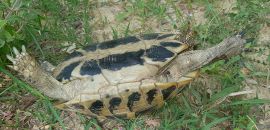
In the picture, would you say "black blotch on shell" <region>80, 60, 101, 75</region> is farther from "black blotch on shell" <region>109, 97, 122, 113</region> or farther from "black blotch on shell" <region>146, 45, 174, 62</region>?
"black blotch on shell" <region>146, 45, 174, 62</region>

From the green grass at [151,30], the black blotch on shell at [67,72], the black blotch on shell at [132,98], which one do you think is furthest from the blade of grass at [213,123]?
the black blotch on shell at [67,72]

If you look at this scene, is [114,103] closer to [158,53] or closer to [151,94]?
[151,94]

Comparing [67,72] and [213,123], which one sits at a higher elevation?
[67,72]

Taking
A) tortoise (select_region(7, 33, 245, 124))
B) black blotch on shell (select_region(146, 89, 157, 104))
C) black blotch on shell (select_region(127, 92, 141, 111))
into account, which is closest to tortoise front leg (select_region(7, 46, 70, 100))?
tortoise (select_region(7, 33, 245, 124))

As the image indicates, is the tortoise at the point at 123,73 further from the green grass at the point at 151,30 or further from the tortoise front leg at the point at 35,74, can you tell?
the green grass at the point at 151,30

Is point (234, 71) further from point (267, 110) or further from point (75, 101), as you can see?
point (75, 101)

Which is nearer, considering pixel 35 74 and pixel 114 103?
pixel 114 103

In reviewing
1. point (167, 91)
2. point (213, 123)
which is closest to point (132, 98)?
point (167, 91)
